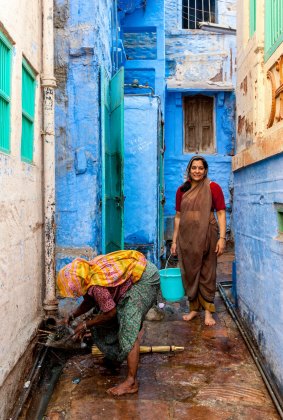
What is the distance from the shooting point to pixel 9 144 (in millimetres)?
3426

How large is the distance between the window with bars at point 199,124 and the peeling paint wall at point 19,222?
7.94m

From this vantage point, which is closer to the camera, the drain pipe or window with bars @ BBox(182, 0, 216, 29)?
the drain pipe

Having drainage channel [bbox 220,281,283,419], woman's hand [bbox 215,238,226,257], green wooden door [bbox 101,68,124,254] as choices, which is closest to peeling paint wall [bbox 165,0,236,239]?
green wooden door [bbox 101,68,124,254]

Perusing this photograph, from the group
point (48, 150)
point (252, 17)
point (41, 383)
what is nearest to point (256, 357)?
point (41, 383)

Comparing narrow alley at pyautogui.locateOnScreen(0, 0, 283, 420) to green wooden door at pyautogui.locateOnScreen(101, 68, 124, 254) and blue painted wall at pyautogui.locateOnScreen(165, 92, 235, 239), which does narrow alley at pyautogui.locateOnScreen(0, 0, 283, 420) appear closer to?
green wooden door at pyautogui.locateOnScreen(101, 68, 124, 254)

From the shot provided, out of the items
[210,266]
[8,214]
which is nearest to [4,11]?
[8,214]

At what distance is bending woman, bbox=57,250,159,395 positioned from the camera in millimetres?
3412

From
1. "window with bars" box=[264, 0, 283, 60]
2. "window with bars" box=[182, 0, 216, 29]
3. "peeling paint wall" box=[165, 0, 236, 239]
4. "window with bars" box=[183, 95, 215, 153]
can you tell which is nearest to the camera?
"window with bars" box=[264, 0, 283, 60]

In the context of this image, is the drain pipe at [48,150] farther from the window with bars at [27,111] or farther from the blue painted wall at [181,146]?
the blue painted wall at [181,146]

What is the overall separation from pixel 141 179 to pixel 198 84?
4941 mm

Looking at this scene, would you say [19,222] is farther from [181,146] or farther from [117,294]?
[181,146]

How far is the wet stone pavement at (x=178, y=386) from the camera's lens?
3.32 meters

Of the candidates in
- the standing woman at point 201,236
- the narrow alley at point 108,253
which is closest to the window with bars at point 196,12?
the narrow alley at point 108,253

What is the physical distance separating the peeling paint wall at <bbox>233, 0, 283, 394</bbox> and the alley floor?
0.85 feet
